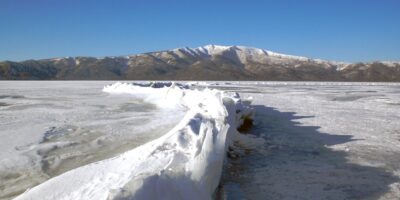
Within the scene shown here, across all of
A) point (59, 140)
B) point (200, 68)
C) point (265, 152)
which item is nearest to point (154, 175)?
point (265, 152)

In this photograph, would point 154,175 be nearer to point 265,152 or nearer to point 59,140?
point 265,152

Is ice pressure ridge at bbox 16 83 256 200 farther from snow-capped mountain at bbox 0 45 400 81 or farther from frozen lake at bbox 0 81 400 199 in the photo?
snow-capped mountain at bbox 0 45 400 81

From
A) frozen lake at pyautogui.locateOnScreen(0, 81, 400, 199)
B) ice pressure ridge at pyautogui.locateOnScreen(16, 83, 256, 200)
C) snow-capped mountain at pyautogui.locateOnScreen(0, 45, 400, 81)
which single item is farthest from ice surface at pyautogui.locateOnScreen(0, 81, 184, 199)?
snow-capped mountain at pyautogui.locateOnScreen(0, 45, 400, 81)

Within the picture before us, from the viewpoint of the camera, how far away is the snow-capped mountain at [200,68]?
422 ft

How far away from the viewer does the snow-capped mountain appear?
128750mm

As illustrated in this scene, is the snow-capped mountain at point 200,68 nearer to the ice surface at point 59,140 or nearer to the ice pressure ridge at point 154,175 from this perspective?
the ice surface at point 59,140

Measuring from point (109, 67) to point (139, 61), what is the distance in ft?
60.1

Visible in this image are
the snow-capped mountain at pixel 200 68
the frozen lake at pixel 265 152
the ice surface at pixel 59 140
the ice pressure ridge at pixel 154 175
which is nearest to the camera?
the ice pressure ridge at pixel 154 175

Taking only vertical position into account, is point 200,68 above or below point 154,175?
above

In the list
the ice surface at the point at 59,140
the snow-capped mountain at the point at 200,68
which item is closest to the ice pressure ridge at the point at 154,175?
the ice surface at the point at 59,140

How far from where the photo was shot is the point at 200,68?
145000 millimetres

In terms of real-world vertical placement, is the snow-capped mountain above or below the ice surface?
above

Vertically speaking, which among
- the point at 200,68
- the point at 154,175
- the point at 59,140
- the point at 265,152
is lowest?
the point at 265,152

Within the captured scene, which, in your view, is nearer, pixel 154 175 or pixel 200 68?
pixel 154 175
